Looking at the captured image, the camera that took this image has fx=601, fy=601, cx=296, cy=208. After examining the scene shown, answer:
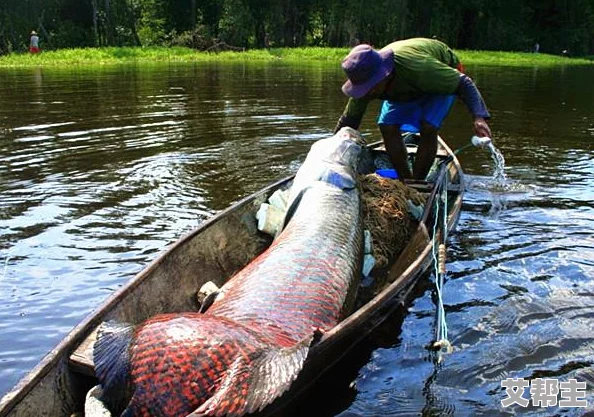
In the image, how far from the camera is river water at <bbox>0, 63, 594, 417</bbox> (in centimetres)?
396

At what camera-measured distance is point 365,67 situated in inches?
225

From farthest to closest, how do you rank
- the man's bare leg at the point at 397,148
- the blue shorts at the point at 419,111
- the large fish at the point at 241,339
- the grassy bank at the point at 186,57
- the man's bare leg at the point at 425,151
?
the grassy bank at the point at 186,57, the man's bare leg at the point at 397,148, the man's bare leg at the point at 425,151, the blue shorts at the point at 419,111, the large fish at the point at 241,339

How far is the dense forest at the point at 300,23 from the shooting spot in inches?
1489

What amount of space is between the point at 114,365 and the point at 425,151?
477cm

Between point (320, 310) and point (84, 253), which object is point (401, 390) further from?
point (84, 253)

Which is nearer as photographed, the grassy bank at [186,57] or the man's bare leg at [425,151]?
the man's bare leg at [425,151]

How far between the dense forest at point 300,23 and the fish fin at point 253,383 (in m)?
36.6

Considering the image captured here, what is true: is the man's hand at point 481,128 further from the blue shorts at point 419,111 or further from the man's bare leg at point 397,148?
the man's bare leg at point 397,148

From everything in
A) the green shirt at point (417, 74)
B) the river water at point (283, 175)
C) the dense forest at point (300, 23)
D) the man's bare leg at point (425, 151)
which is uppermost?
the dense forest at point (300, 23)

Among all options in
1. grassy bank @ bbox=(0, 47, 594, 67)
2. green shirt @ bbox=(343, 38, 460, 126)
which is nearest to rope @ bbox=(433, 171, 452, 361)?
green shirt @ bbox=(343, 38, 460, 126)

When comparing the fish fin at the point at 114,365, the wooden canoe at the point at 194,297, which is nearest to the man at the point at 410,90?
the wooden canoe at the point at 194,297

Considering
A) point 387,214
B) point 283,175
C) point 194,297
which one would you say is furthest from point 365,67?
point 283,175

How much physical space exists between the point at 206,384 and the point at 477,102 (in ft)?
14.5

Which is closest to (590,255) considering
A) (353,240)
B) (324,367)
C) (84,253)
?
(353,240)
